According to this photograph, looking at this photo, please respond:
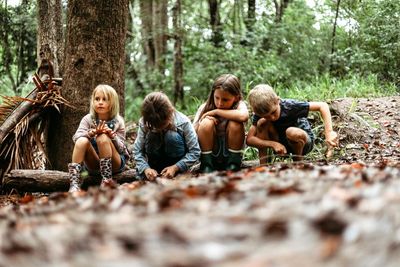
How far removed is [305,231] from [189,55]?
31.5 feet

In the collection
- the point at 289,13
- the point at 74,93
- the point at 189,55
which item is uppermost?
the point at 289,13

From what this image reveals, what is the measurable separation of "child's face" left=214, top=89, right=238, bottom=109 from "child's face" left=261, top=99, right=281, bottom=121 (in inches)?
11.7

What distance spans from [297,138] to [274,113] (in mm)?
293

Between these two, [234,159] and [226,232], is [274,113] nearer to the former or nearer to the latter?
[234,159]

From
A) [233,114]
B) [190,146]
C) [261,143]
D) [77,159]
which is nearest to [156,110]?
[190,146]

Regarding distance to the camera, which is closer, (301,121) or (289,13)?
(301,121)

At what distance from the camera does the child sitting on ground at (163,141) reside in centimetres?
377

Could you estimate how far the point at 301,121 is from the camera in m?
4.34

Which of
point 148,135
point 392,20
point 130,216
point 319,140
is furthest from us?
point 392,20

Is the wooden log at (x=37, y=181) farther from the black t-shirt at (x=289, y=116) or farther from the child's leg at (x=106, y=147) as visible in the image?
the black t-shirt at (x=289, y=116)

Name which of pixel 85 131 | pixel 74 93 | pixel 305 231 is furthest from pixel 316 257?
pixel 74 93

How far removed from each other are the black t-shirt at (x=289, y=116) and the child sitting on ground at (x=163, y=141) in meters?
0.67

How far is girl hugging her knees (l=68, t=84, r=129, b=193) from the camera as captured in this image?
390 cm

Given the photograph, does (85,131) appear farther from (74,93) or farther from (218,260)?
(218,260)
